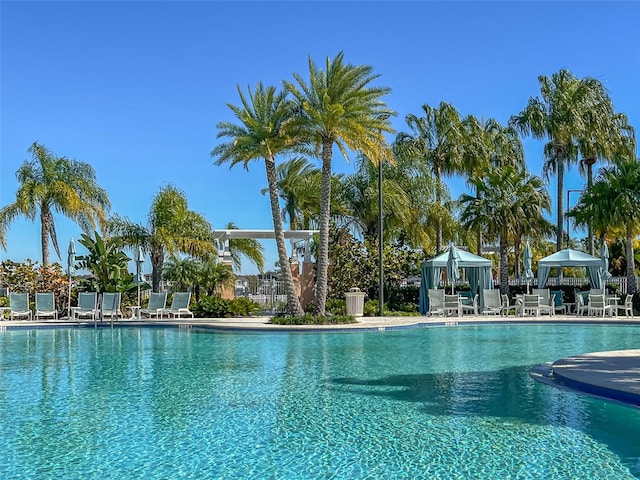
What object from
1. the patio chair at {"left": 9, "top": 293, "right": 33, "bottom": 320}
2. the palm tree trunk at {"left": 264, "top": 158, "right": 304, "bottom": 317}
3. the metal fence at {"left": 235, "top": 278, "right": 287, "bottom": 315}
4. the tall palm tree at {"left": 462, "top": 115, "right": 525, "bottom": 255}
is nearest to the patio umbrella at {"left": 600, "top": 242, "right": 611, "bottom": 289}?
the tall palm tree at {"left": 462, "top": 115, "right": 525, "bottom": 255}

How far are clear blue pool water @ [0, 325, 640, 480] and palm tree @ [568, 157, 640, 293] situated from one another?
1463 centimetres

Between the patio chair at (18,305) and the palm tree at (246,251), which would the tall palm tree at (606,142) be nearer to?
the palm tree at (246,251)

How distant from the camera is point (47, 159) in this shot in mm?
28250

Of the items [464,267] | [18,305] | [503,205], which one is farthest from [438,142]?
[18,305]

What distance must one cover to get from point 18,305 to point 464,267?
1669cm

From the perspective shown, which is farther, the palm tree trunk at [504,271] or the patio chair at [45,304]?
the palm tree trunk at [504,271]

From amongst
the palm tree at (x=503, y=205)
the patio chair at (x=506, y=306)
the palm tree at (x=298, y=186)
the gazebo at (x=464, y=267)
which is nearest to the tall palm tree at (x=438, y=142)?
the palm tree at (x=503, y=205)

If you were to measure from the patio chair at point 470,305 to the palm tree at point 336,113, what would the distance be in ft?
20.5

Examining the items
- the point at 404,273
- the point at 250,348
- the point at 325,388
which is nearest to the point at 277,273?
the point at 404,273

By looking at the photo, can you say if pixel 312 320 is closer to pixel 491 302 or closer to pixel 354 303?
pixel 354 303

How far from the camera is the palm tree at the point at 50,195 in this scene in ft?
90.0

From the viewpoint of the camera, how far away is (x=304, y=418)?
7.02m

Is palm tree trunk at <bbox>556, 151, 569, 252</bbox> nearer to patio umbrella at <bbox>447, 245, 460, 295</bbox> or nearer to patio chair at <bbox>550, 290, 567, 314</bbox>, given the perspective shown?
patio chair at <bbox>550, 290, 567, 314</bbox>

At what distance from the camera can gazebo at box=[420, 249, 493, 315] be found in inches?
950
